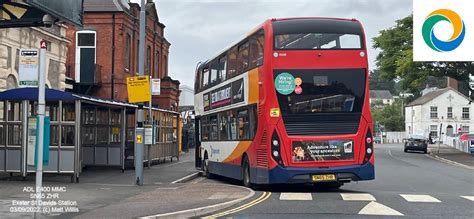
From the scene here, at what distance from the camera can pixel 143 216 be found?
10.7 meters

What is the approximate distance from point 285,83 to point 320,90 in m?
0.92

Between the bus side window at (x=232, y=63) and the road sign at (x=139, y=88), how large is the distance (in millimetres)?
2439

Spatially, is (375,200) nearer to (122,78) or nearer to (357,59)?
(357,59)

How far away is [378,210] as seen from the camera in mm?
11852

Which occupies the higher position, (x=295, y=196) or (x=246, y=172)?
(x=246, y=172)

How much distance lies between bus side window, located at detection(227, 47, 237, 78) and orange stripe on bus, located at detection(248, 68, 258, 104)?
154cm

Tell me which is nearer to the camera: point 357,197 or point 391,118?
point 357,197

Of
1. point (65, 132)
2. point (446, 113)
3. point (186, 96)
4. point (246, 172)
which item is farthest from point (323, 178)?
point (446, 113)

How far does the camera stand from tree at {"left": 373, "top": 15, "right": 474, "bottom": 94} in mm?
42259

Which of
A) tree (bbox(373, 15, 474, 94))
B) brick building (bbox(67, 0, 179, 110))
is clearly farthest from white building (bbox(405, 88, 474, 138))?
brick building (bbox(67, 0, 179, 110))

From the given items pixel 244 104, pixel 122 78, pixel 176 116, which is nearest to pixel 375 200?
pixel 244 104

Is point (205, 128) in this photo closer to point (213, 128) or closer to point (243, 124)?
point (213, 128)

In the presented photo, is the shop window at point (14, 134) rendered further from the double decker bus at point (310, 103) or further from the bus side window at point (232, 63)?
the double decker bus at point (310, 103)

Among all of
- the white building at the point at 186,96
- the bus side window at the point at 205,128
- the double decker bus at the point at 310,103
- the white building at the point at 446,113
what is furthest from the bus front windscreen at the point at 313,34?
the white building at the point at 446,113
